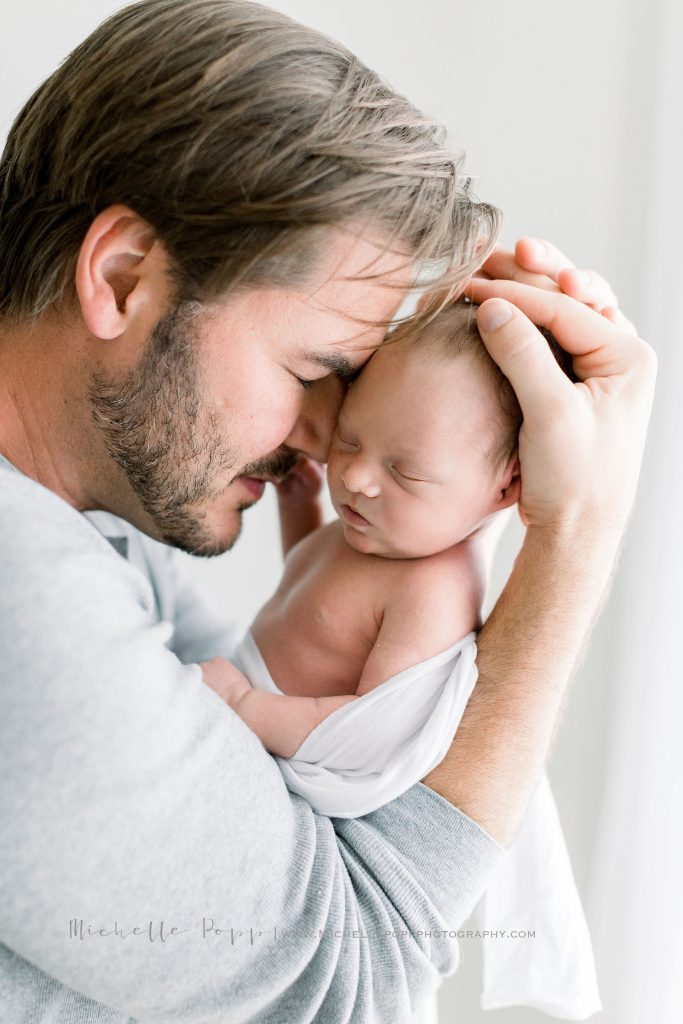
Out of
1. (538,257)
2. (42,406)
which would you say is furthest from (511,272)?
(42,406)

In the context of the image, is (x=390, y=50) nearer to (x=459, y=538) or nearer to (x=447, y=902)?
(x=459, y=538)

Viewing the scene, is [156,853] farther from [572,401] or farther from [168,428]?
[572,401]

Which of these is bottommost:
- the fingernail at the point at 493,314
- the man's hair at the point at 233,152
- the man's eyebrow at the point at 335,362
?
the man's eyebrow at the point at 335,362

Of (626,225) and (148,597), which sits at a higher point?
(626,225)

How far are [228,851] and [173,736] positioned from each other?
0.13m

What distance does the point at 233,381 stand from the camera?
1.20 metres

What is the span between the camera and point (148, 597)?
3.88 ft

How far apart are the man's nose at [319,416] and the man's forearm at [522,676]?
313 millimetres

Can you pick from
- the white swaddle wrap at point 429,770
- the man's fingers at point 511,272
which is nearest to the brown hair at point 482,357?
the man's fingers at point 511,272

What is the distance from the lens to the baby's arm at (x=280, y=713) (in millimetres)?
1209

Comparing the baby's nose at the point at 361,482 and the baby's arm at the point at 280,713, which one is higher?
the baby's nose at the point at 361,482

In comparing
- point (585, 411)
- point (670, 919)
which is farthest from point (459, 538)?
point (670, 919)

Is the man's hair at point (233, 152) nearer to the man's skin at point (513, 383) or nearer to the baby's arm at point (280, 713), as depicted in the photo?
the man's skin at point (513, 383)

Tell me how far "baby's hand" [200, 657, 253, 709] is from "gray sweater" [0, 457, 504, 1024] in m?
0.22
